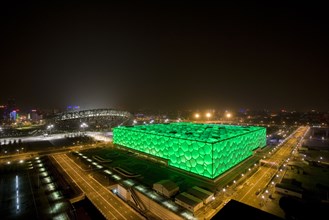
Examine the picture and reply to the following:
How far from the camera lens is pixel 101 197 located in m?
31.8

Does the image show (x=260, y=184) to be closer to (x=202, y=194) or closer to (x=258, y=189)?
(x=258, y=189)

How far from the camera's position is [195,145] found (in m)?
38.9

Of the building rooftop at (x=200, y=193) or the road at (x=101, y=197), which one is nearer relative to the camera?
the road at (x=101, y=197)

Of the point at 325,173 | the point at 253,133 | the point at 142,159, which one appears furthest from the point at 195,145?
the point at 325,173

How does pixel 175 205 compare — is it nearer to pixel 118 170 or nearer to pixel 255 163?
pixel 118 170

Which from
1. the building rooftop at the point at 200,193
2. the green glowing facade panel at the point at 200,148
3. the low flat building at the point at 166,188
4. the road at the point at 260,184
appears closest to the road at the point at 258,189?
the road at the point at 260,184

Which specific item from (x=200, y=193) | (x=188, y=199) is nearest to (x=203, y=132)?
(x=200, y=193)

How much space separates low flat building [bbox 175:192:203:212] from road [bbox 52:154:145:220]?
620cm

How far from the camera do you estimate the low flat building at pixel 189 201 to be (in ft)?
87.0

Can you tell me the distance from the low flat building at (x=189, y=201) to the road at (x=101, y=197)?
244 inches

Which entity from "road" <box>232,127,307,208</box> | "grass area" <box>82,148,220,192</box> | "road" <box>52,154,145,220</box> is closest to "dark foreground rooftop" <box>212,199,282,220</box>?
"road" <box>52,154,145,220</box>

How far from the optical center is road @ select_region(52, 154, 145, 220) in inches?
1077

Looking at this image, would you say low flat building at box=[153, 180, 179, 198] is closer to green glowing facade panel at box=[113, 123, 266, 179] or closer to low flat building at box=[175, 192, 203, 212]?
low flat building at box=[175, 192, 203, 212]

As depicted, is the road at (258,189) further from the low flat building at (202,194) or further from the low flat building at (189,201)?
the low flat building at (189,201)
